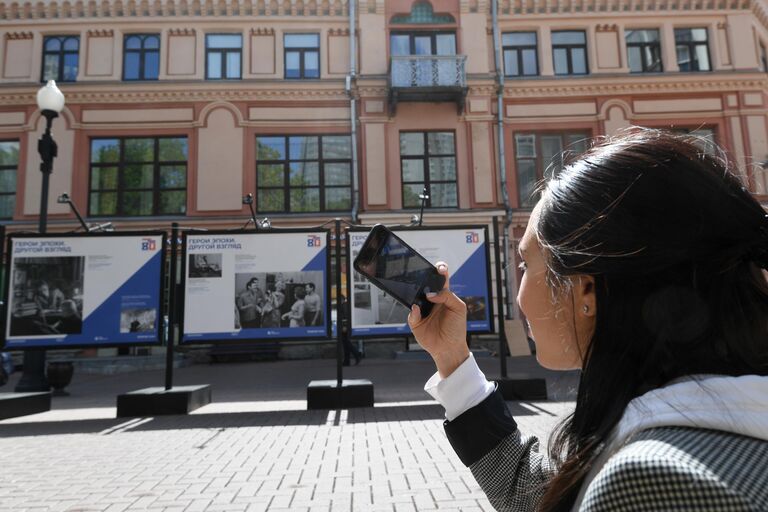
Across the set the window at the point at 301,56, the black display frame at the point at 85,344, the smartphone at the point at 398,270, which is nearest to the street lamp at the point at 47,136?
the black display frame at the point at 85,344

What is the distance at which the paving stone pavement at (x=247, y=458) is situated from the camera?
386 centimetres

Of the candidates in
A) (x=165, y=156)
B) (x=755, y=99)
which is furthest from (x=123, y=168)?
(x=755, y=99)

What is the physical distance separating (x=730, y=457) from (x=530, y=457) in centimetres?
101

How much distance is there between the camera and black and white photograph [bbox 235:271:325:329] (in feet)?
26.8

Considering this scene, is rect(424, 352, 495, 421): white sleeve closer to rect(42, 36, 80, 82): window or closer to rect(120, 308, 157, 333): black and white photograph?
rect(120, 308, 157, 333): black and white photograph

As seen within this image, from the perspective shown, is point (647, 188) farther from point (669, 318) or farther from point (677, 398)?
point (677, 398)

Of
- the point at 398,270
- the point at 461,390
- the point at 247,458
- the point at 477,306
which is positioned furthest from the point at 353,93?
the point at 461,390

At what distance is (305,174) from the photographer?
20406 millimetres

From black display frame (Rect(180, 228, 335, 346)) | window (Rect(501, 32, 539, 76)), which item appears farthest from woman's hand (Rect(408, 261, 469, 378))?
window (Rect(501, 32, 539, 76))

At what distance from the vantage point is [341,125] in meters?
20.4

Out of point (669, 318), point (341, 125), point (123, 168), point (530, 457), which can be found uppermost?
point (341, 125)

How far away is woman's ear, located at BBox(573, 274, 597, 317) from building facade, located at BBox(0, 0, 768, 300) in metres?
18.6

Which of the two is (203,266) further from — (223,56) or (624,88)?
(624,88)

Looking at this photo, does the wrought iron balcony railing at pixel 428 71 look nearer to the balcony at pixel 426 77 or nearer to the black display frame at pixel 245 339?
the balcony at pixel 426 77
